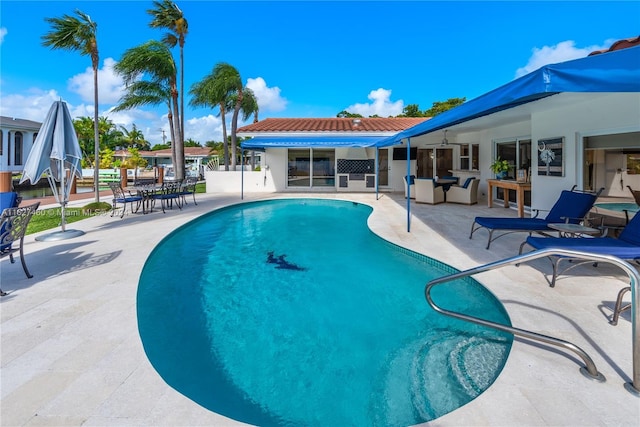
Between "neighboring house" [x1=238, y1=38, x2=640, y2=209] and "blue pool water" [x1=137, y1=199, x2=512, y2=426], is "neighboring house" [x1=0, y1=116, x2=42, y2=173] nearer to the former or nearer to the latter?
"neighboring house" [x1=238, y1=38, x2=640, y2=209]

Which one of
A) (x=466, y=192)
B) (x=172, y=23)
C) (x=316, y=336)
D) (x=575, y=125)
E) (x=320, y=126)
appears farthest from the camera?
(x=320, y=126)

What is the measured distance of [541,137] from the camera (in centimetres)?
995

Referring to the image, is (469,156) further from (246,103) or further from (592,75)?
(246,103)

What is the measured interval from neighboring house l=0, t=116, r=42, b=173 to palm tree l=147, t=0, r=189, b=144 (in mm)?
19651

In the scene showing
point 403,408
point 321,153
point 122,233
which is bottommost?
point 403,408

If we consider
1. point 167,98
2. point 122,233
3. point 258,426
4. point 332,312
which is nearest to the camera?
point 258,426

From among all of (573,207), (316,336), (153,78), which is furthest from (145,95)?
(573,207)

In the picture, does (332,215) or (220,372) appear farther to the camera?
(332,215)

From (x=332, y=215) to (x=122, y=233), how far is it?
25.2 ft

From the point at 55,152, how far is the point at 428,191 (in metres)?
13.2

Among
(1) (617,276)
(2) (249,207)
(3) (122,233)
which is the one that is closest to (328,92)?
(2) (249,207)

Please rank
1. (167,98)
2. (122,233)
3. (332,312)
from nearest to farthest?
(332,312)
(122,233)
(167,98)

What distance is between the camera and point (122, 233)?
29.3 feet

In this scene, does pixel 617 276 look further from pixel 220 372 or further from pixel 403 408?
pixel 220 372
